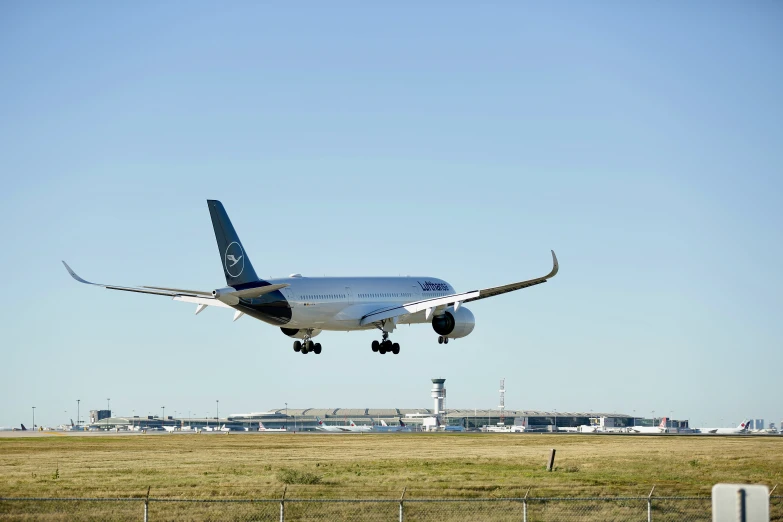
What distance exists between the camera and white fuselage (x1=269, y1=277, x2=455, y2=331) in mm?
69562

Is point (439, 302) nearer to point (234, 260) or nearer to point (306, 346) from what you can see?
point (306, 346)

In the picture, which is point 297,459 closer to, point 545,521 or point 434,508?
point 434,508

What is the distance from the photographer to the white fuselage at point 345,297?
2739 inches

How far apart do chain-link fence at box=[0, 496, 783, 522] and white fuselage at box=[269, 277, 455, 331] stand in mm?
35905

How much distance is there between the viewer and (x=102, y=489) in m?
37.0

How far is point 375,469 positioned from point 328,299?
27.0 m

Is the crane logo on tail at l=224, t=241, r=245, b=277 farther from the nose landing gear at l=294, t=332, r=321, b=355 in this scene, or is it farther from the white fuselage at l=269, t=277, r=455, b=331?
A: the nose landing gear at l=294, t=332, r=321, b=355

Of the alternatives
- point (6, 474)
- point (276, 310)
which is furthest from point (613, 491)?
point (276, 310)

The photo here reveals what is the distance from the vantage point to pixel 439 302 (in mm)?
73125

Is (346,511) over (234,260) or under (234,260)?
under

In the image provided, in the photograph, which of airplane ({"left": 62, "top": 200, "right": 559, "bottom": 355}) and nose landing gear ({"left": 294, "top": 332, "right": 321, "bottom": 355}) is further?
nose landing gear ({"left": 294, "top": 332, "right": 321, "bottom": 355})

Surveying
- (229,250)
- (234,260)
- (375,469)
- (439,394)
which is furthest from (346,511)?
(439,394)

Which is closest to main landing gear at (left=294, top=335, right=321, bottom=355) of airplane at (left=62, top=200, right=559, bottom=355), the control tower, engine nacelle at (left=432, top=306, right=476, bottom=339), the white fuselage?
airplane at (left=62, top=200, right=559, bottom=355)

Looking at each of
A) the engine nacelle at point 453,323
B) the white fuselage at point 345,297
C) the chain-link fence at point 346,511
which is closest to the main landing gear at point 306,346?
the white fuselage at point 345,297
